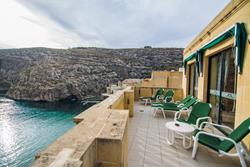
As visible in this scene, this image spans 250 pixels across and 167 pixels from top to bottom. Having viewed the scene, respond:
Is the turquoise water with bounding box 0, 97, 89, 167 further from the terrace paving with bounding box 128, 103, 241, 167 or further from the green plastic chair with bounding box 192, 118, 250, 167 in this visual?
the green plastic chair with bounding box 192, 118, 250, 167

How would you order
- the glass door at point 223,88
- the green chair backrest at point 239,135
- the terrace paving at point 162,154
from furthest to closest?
1. the glass door at point 223,88
2. the terrace paving at point 162,154
3. the green chair backrest at point 239,135

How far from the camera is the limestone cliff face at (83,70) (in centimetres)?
2869

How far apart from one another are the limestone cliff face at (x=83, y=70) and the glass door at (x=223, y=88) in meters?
23.6

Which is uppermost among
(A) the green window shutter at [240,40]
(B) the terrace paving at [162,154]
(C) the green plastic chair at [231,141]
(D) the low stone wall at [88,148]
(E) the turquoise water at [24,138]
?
(A) the green window shutter at [240,40]

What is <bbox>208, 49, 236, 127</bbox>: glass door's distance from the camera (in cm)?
324

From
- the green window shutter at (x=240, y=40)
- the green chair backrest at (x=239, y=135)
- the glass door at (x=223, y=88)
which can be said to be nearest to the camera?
the green chair backrest at (x=239, y=135)

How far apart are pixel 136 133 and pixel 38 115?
20.9 m

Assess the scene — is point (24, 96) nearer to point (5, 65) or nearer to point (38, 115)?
point (38, 115)

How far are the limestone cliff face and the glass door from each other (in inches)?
928

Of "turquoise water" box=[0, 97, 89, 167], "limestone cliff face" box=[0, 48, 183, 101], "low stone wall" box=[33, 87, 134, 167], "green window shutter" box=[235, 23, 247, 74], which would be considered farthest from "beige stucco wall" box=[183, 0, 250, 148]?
"limestone cliff face" box=[0, 48, 183, 101]

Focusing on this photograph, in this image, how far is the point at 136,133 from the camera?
3.66 metres

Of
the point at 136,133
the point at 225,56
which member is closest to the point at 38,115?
the point at 136,133

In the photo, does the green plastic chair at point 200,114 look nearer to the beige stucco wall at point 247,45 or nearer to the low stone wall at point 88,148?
the beige stucco wall at point 247,45

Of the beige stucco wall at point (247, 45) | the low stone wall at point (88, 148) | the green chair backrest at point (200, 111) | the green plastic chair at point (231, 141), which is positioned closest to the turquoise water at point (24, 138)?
the green chair backrest at point (200, 111)
